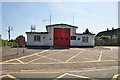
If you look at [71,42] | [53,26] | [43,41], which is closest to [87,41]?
[71,42]

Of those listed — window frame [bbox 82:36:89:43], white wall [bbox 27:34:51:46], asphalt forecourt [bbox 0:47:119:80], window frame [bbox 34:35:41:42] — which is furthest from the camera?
window frame [bbox 82:36:89:43]

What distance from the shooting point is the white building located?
2022cm

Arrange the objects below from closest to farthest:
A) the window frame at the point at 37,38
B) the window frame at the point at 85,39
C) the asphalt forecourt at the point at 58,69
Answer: the asphalt forecourt at the point at 58,69 < the window frame at the point at 37,38 < the window frame at the point at 85,39

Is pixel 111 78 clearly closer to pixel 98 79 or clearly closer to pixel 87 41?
pixel 98 79

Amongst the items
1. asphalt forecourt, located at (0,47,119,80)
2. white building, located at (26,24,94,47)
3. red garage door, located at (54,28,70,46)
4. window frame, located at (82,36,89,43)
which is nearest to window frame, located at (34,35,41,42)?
white building, located at (26,24,94,47)

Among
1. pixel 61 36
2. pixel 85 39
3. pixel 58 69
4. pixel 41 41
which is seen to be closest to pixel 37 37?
pixel 41 41

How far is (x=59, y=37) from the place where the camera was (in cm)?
2048

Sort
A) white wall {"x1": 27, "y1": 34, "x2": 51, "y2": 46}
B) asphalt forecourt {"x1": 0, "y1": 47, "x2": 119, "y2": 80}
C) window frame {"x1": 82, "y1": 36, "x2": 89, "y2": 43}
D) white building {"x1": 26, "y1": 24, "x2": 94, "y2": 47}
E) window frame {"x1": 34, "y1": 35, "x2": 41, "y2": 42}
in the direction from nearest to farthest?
1. asphalt forecourt {"x1": 0, "y1": 47, "x2": 119, "y2": 80}
2. white wall {"x1": 27, "y1": 34, "x2": 51, "y2": 46}
3. white building {"x1": 26, "y1": 24, "x2": 94, "y2": 47}
4. window frame {"x1": 34, "y1": 35, "x2": 41, "y2": 42}
5. window frame {"x1": 82, "y1": 36, "x2": 89, "y2": 43}

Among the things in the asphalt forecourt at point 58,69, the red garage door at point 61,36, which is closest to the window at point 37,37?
the red garage door at point 61,36

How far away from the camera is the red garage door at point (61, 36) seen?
20.4 m

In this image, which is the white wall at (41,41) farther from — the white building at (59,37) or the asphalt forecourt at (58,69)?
the asphalt forecourt at (58,69)

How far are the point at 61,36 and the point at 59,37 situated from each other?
1.60ft

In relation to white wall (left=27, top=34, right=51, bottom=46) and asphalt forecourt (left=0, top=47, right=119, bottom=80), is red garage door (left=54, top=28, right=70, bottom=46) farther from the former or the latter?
asphalt forecourt (left=0, top=47, right=119, bottom=80)

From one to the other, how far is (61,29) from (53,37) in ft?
8.05
